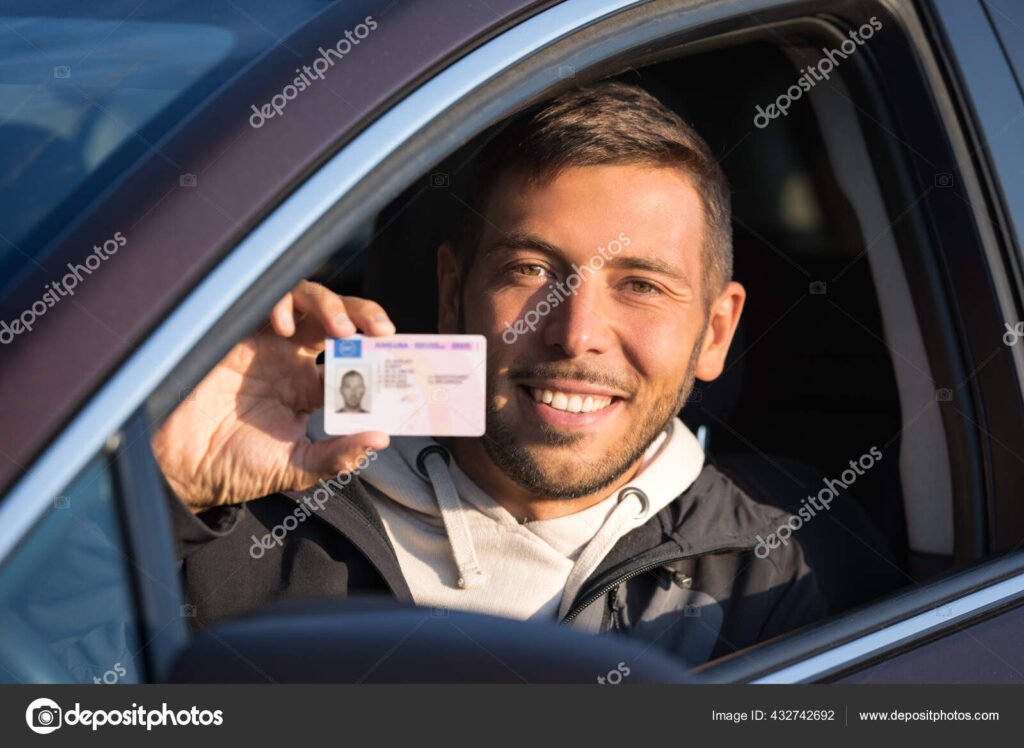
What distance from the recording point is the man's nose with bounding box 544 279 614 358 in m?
1.79

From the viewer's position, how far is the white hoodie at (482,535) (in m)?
1.86

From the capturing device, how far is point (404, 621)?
46.8 inches

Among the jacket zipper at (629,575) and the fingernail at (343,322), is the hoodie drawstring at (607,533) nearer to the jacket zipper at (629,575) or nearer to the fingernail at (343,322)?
the jacket zipper at (629,575)

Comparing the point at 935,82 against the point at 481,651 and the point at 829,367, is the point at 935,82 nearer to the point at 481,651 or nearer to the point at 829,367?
the point at 829,367

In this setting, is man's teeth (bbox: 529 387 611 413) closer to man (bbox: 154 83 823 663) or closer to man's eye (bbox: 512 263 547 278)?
man (bbox: 154 83 823 663)

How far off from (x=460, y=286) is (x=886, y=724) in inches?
37.6

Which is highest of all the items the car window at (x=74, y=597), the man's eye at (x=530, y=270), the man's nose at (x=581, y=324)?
the man's eye at (x=530, y=270)

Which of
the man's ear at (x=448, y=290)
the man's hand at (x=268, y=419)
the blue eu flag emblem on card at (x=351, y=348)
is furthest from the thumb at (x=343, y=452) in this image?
the man's ear at (x=448, y=290)

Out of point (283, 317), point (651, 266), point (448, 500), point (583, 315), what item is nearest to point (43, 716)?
point (283, 317)

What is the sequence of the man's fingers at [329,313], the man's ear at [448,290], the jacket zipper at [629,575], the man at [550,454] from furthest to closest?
the man's ear at [448,290] < the jacket zipper at [629,575] < the man at [550,454] < the man's fingers at [329,313]

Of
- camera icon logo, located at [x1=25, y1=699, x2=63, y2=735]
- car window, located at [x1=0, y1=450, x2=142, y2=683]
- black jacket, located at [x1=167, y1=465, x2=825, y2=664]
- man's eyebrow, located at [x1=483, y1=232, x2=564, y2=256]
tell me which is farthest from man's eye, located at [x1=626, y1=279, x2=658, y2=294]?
camera icon logo, located at [x1=25, y1=699, x2=63, y2=735]

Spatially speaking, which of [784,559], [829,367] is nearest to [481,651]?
[784,559]

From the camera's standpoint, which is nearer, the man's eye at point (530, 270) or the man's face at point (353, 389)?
the man's face at point (353, 389)

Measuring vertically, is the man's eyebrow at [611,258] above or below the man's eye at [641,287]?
above
